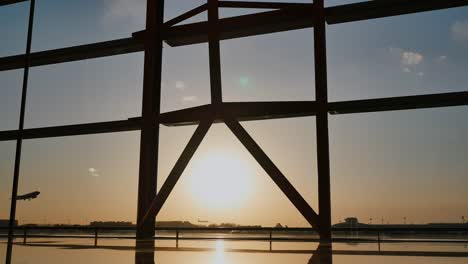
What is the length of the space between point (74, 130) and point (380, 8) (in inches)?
161

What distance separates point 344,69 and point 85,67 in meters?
3.67

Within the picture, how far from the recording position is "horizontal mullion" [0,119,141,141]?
19.3 feet

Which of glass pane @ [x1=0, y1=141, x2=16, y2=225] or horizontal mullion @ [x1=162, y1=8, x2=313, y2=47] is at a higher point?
horizontal mullion @ [x1=162, y1=8, x2=313, y2=47]

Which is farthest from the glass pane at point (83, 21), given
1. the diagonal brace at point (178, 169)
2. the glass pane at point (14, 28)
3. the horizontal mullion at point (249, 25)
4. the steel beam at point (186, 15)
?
the diagonal brace at point (178, 169)

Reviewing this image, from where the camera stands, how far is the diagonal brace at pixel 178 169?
17.3 feet

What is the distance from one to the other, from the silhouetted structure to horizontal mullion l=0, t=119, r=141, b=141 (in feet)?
0.04

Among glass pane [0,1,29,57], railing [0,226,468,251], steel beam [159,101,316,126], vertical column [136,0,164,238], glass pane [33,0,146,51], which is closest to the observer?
railing [0,226,468,251]

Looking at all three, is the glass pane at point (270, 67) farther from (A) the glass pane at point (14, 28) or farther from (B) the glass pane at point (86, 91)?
(A) the glass pane at point (14, 28)

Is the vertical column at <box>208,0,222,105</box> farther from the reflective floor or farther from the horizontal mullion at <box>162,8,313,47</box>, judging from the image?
the reflective floor

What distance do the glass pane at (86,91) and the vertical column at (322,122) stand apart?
7.81ft

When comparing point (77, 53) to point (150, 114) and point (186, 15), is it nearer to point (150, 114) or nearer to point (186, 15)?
point (150, 114)

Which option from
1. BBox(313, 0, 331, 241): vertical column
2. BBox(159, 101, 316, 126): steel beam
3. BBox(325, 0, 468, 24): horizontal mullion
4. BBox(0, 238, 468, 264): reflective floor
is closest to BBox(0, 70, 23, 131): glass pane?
BBox(159, 101, 316, 126): steel beam

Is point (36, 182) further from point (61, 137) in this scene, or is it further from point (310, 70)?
point (310, 70)

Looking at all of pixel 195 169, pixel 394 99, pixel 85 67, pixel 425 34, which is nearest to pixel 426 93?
pixel 394 99
